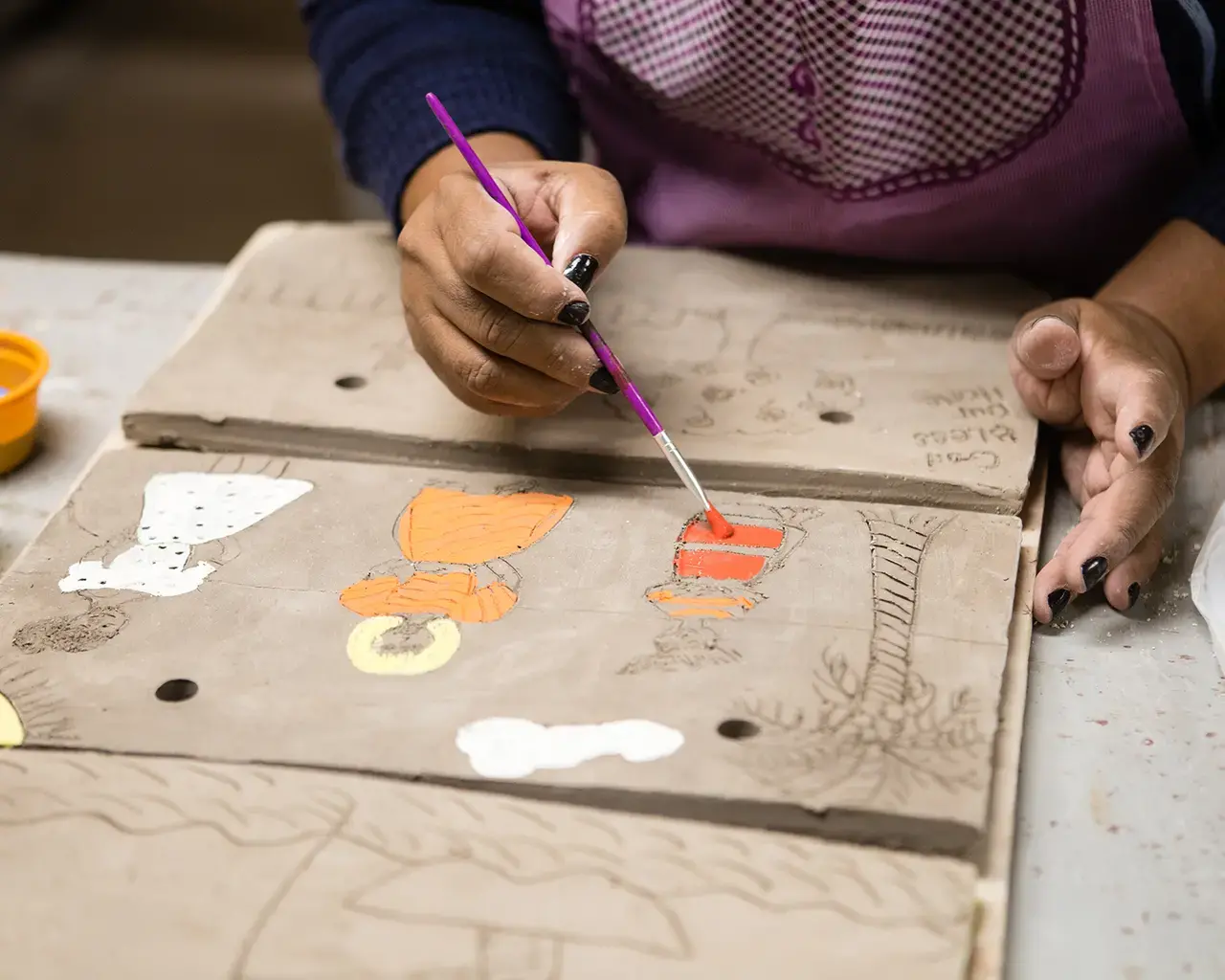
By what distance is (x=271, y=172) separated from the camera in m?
3.26

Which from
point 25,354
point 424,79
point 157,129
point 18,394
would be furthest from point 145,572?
point 157,129

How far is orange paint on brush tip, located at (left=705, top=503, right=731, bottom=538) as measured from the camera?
0.99 meters

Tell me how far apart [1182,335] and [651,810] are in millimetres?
667

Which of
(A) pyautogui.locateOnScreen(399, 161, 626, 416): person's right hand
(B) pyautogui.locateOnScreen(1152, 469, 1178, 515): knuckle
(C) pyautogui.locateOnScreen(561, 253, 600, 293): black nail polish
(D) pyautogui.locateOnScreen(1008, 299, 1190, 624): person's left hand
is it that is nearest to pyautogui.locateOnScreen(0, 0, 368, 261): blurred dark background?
(A) pyautogui.locateOnScreen(399, 161, 626, 416): person's right hand

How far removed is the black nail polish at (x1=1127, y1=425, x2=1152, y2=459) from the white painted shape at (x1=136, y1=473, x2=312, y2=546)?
0.63 meters

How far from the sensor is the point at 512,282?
98 cm

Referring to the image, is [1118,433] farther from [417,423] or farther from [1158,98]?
[417,423]

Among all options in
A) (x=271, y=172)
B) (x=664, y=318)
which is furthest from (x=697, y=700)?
(x=271, y=172)

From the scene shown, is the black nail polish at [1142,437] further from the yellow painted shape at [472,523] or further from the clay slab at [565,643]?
the yellow painted shape at [472,523]

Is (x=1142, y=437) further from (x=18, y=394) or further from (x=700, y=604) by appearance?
(x=18, y=394)

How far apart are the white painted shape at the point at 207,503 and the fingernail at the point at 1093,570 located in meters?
0.60

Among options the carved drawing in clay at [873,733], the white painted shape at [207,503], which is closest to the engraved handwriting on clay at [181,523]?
the white painted shape at [207,503]

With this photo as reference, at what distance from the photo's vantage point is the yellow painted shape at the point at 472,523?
0.98 m

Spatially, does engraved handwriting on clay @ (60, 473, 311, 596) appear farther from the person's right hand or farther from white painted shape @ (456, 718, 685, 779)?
white painted shape @ (456, 718, 685, 779)
